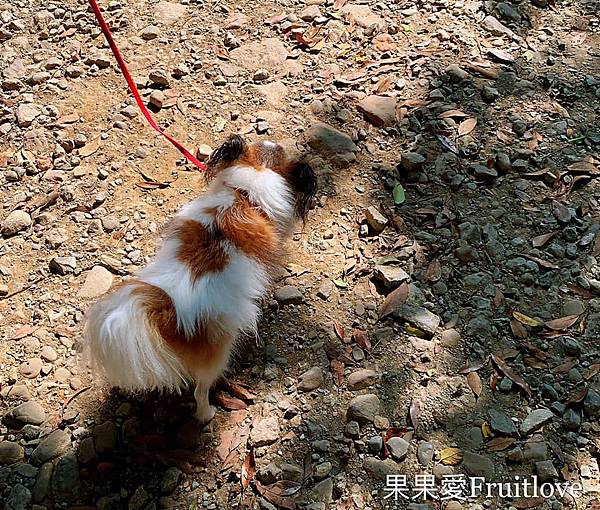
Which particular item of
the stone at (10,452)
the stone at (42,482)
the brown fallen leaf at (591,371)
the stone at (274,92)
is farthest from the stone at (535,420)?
the stone at (274,92)

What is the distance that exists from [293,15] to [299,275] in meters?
2.19

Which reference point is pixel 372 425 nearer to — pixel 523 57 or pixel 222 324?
pixel 222 324

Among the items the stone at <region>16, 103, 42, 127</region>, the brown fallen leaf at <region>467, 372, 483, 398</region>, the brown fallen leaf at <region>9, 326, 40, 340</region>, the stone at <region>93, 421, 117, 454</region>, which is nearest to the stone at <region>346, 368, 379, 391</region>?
the brown fallen leaf at <region>467, 372, 483, 398</region>

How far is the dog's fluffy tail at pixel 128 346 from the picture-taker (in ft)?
7.96

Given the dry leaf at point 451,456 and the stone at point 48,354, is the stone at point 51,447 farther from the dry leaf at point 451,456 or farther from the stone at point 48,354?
the dry leaf at point 451,456

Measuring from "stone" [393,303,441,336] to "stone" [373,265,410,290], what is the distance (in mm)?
127

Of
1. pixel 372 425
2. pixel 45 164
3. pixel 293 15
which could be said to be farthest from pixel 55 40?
pixel 372 425

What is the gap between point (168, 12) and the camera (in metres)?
5.00

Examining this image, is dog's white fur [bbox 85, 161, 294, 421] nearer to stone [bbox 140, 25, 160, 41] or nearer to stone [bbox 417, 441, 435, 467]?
stone [bbox 417, 441, 435, 467]

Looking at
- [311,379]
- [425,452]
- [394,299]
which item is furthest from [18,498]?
[394,299]

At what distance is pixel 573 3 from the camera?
5020mm

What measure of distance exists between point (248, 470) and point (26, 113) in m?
2.72

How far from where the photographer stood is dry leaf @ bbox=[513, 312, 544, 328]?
3.35 m

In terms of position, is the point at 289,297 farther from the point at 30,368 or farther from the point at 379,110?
the point at 379,110
